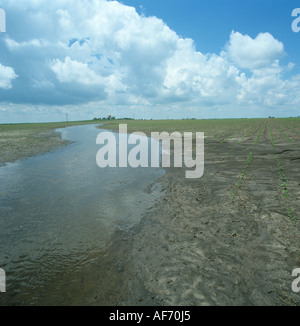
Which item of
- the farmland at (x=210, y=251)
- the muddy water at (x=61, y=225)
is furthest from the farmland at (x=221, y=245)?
the muddy water at (x=61, y=225)

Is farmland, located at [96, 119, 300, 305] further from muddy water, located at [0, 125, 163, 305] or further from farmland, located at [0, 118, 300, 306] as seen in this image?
muddy water, located at [0, 125, 163, 305]

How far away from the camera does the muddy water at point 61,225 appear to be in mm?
4648

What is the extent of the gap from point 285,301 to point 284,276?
2.28 feet

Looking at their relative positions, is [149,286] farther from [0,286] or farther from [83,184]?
[83,184]

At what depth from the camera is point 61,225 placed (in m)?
7.35

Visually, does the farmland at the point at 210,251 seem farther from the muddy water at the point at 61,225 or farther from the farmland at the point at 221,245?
the muddy water at the point at 61,225

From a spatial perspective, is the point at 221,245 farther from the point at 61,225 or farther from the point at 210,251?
the point at 61,225

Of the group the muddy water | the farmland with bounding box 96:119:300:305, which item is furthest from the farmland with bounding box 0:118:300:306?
the muddy water

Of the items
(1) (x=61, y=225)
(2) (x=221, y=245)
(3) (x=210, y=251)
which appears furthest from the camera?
(1) (x=61, y=225)

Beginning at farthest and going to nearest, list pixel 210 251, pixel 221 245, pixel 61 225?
pixel 61 225 → pixel 221 245 → pixel 210 251

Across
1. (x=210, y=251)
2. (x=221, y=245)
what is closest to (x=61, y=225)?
(x=210, y=251)

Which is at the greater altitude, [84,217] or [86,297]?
[84,217]

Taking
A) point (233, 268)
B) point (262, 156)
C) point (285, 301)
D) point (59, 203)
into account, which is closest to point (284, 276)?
point (285, 301)
